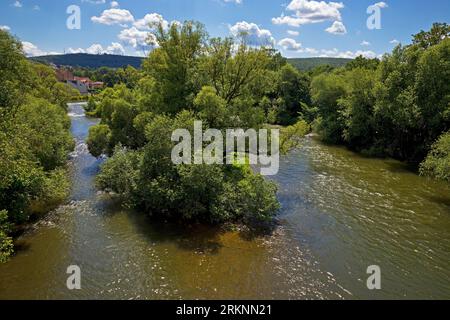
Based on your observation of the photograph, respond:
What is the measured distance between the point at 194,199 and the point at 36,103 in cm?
1701

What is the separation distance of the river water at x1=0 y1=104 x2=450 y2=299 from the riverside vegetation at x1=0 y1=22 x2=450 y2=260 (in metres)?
1.61

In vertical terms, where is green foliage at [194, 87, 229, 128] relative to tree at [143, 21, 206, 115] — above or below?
below

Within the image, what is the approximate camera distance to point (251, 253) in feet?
52.9

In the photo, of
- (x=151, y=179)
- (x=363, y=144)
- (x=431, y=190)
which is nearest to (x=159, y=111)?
(x=151, y=179)

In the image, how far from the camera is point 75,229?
18.4m

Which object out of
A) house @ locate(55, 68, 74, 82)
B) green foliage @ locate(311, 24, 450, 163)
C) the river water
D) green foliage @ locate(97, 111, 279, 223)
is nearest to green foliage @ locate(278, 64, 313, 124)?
green foliage @ locate(311, 24, 450, 163)

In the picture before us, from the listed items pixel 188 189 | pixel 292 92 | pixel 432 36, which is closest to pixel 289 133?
pixel 188 189

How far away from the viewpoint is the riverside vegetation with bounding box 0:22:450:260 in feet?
60.0

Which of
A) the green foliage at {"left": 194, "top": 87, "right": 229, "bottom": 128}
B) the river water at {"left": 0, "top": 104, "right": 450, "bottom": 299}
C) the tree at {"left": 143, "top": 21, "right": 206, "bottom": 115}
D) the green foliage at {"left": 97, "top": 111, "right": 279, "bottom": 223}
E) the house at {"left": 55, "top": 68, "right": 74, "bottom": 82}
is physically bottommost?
the river water at {"left": 0, "top": 104, "right": 450, "bottom": 299}

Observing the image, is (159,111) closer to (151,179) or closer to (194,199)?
(151,179)

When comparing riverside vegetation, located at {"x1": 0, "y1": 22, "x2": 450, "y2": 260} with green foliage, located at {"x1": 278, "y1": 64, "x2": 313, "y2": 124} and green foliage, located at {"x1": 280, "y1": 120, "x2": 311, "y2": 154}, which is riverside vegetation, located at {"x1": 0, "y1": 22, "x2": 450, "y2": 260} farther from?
green foliage, located at {"x1": 278, "y1": 64, "x2": 313, "y2": 124}

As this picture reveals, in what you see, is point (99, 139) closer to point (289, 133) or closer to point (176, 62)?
point (176, 62)

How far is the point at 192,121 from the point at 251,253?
331 inches
